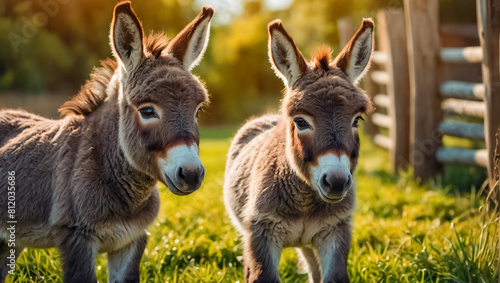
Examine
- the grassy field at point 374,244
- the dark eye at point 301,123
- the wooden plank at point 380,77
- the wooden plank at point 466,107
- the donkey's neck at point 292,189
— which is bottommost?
the grassy field at point 374,244

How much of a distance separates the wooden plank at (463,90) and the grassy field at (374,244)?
1365 millimetres

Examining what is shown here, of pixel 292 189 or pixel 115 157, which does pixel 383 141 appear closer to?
pixel 292 189

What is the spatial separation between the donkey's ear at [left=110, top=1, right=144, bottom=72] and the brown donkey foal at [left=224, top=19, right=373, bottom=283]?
39.0 inches

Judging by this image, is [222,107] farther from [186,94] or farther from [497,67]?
[186,94]

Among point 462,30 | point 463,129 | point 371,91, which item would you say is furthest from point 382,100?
point 462,30

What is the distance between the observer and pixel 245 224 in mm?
3949

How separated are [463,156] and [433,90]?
1186 mm

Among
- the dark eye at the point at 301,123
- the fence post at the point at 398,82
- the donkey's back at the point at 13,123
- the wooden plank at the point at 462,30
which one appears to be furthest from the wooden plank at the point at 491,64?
the wooden plank at the point at 462,30

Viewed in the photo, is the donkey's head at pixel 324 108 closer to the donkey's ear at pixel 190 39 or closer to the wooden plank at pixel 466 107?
the donkey's ear at pixel 190 39

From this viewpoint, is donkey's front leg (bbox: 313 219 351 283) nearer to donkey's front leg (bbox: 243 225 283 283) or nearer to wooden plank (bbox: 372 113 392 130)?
donkey's front leg (bbox: 243 225 283 283)

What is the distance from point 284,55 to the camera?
12.8 feet

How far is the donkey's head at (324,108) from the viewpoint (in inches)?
129

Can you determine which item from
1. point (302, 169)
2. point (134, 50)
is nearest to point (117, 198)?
point (134, 50)

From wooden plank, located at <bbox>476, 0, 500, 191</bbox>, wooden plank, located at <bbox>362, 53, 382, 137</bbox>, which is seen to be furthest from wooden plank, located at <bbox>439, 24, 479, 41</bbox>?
wooden plank, located at <bbox>476, 0, 500, 191</bbox>
